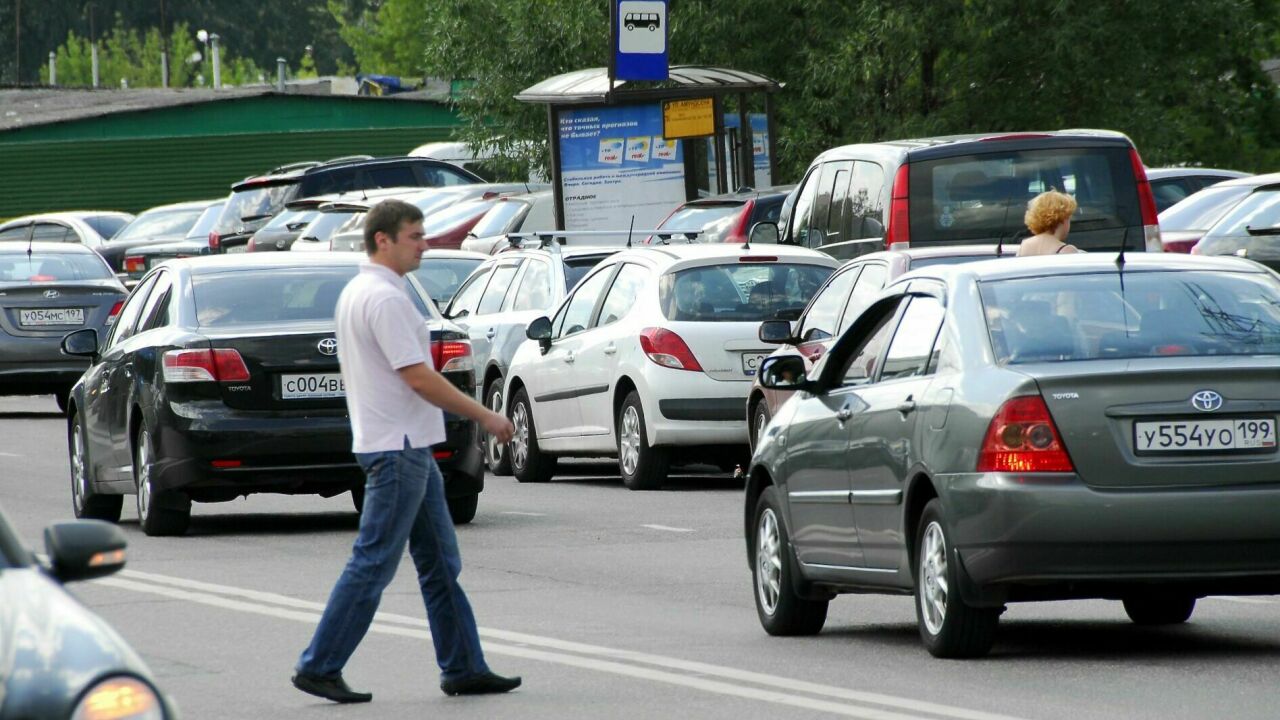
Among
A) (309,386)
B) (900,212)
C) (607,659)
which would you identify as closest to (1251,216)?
(900,212)

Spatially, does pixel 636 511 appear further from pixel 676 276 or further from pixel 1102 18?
pixel 1102 18

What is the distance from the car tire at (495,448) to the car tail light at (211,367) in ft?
18.8

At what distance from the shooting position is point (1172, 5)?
103 feet

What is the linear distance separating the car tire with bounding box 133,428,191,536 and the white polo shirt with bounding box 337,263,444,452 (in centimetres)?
584

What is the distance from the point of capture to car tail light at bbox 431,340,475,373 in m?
14.1

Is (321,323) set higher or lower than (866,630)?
higher

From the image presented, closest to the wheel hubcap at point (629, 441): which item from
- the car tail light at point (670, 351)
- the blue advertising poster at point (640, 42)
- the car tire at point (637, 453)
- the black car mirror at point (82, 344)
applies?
the car tire at point (637, 453)

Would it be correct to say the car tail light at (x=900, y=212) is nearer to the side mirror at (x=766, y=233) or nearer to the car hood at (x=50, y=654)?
the side mirror at (x=766, y=233)

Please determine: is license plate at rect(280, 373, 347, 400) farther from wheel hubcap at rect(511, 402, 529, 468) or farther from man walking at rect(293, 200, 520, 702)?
man walking at rect(293, 200, 520, 702)

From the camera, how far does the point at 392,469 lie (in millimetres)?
8133

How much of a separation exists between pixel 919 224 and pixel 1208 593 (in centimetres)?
807

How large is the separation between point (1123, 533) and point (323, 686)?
2.64 metres

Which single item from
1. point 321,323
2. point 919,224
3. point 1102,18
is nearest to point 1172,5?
point 1102,18

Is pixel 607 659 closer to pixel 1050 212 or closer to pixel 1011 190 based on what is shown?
pixel 1050 212
